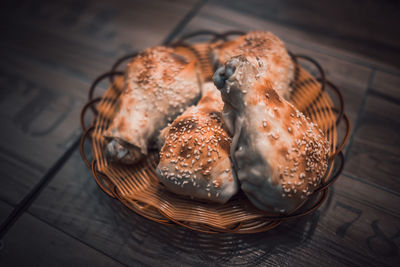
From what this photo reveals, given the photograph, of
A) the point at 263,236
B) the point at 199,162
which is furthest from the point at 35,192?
the point at 263,236

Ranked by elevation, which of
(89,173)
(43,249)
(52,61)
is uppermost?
(52,61)

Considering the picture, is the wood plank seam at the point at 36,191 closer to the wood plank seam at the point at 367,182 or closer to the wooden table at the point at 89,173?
the wooden table at the point at 89,173

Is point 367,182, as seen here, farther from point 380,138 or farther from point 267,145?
point 267,145

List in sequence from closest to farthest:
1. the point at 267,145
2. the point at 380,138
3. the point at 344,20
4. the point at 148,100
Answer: the point at 267,145
the point at 148,100
the point at 380,138
the point at 344,20

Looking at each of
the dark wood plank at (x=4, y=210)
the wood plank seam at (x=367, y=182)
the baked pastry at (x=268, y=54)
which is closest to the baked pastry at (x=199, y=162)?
the baked pastry at (x=268, y=54)

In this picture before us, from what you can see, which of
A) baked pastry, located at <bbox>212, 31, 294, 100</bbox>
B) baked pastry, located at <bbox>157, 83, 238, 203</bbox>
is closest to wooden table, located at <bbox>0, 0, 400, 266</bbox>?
baked pastry, located at <bbox>157, 83, 238, 203</bbox>
